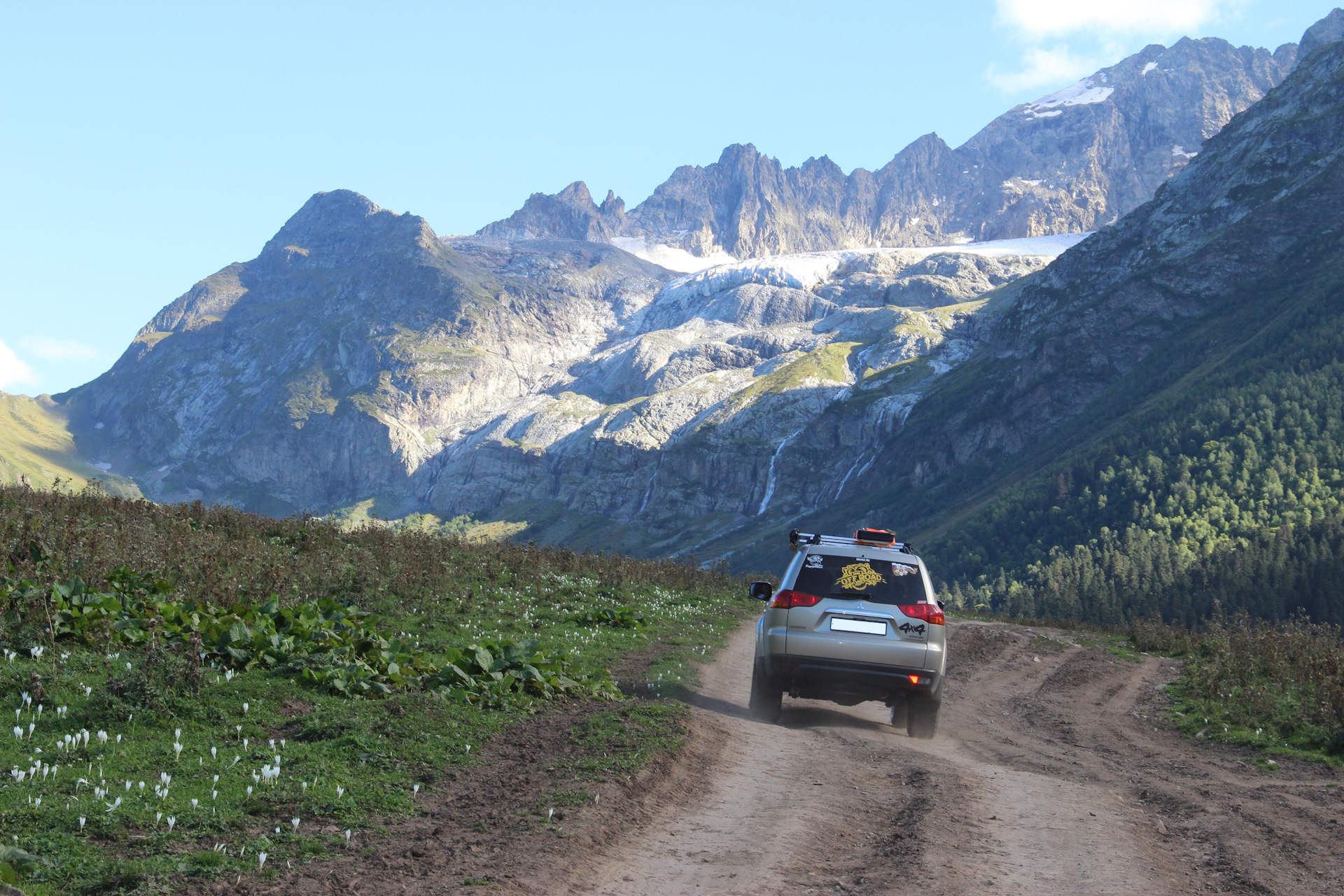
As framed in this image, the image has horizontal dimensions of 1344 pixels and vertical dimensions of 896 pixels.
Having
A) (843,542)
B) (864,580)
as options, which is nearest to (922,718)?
(864,580)

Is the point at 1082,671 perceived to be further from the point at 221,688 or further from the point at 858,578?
the point at 221,688

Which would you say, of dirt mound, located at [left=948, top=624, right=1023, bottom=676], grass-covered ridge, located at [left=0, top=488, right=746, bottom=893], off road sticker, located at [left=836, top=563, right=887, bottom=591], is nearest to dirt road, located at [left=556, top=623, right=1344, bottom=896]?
grass-covered ridge, located at [left=0, top=488, right=746, bottom=893]

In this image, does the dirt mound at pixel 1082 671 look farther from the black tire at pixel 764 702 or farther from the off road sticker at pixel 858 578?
the off road sticker at pixel 858 578

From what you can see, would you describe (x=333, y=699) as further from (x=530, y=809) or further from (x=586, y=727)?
(x=530, y=809)

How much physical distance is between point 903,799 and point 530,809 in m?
3.99

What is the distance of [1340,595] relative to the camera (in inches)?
4294

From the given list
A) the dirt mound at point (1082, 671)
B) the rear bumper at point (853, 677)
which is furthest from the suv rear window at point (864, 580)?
the dirt mound at point (1082, 671)

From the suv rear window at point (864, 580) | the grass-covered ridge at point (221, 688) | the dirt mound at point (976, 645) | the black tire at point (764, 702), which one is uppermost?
the suv rear window at point (864, 580)

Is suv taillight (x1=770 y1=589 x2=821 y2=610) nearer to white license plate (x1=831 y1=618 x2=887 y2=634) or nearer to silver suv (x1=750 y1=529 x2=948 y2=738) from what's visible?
silver suv (x1=750 y1=529 x2=948 y2=738)

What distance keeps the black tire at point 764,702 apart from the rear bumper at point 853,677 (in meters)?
0.68

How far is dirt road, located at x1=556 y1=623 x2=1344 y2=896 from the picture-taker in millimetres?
7602

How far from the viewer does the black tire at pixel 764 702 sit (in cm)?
1539

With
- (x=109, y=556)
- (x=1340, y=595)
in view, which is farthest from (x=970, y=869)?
(x=1340, y=595)

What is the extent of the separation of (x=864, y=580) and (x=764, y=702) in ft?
8.95
